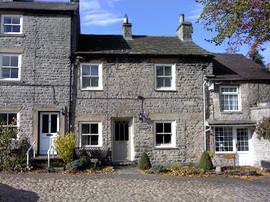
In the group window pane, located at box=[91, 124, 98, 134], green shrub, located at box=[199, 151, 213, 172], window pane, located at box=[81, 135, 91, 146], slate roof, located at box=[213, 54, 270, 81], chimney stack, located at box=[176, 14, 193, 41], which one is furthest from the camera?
chimney stack, located at box=[176, 14, 193, 41]

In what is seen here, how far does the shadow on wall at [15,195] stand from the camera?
11198mm

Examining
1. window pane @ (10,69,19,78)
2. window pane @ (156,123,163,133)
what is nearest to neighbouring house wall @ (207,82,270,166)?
window pane @ (156,123,163,133)

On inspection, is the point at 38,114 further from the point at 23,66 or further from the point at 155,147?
→ the point at 155,147

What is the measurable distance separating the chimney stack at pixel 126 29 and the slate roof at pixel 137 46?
29cm

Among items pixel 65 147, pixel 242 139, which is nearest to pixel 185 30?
pixel 242 139

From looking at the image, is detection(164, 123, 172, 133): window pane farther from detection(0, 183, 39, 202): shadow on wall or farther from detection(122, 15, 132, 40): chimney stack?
detection(0, 183, 39, 202): shadow on wall

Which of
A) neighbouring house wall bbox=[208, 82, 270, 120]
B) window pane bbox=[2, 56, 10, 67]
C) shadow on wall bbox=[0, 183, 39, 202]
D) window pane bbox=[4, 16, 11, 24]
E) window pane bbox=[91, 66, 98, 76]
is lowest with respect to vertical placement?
shadow on wall bbox=[0, 183, 39, 202]

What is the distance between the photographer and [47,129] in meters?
19.8

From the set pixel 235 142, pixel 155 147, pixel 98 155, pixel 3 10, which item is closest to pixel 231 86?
pixel 235 142

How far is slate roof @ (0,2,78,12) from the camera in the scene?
2009cm

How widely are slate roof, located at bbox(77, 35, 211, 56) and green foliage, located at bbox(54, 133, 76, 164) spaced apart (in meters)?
5.25

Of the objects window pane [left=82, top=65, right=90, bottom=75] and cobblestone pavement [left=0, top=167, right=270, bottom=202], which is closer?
cobblestone pavement [left=0, top=167, right=270, bottom=202]

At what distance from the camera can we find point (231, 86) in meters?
21.5

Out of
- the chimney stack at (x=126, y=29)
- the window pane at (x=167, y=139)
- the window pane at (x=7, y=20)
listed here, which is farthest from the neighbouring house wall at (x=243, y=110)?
the window pane at (x=7, y=20)
